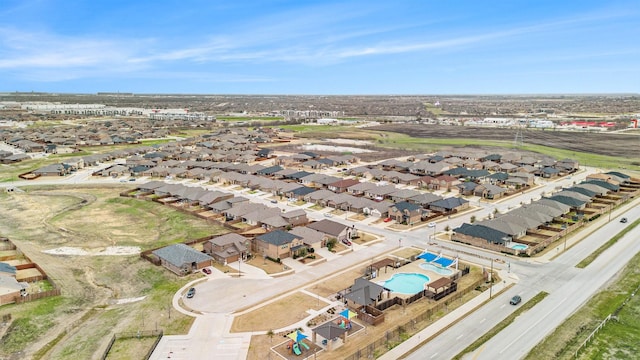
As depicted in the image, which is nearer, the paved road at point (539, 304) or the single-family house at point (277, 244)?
the paved road at point (539, 304)

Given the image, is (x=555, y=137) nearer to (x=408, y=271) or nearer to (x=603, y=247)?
(x=603, y=247)

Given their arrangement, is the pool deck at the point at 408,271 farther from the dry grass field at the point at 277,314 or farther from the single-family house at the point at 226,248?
the single-family house at the point at 226,248

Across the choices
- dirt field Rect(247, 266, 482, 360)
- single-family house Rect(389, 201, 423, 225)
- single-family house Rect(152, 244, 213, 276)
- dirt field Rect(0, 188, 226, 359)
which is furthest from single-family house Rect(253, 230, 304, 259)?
single-family house Rect(389, 201, 423, 225)

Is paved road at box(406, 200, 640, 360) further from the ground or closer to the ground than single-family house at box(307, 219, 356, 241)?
closer to the ground

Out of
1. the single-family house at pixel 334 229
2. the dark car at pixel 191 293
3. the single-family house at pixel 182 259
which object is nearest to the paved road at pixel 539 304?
the single-family house at pixel 334 229

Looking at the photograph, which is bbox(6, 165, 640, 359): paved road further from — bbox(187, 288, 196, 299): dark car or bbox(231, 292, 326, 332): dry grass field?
bbox(231, 292, 326, 332): dry grass field

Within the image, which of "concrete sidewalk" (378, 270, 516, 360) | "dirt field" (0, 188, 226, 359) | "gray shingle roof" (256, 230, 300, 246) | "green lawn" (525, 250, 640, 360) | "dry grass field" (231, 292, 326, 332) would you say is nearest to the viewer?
"green lawn" (525, 250, 640, 360)

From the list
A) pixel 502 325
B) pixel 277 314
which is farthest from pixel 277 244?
pixel 502 325

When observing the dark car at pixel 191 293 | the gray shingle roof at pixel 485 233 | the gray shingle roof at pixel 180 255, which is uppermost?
the gray shingle roof at pixel 180 255
